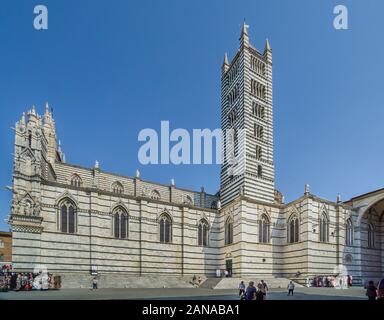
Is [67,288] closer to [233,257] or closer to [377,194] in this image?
[233,257]

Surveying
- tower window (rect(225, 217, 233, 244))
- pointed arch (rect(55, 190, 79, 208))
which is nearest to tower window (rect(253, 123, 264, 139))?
tower window (rect(225, 217, 233, 244))

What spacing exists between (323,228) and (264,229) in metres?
5.81

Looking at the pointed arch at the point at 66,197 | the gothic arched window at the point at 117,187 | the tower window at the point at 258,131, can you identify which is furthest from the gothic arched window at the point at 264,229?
the gothic arched window at the point at 117,187

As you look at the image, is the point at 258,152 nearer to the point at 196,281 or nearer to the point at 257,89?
the point at 257,89

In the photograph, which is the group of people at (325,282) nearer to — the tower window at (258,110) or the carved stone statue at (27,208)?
the tower window at (258,110)

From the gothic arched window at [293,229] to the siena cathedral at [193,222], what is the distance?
4.0 inches

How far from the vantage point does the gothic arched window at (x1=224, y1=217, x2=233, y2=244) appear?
34872 millimetres

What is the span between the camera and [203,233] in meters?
35.8

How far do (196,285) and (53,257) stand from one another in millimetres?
12788

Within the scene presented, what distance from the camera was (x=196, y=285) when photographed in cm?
3144

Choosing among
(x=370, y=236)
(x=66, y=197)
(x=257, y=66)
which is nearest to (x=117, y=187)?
(x=66, y=197)

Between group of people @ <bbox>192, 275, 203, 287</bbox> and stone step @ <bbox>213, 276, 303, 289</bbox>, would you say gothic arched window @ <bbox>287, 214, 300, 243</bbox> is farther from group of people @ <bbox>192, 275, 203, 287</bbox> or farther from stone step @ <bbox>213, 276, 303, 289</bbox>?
group of people @ <bbox>192, 275, 203, 287</bbox>
